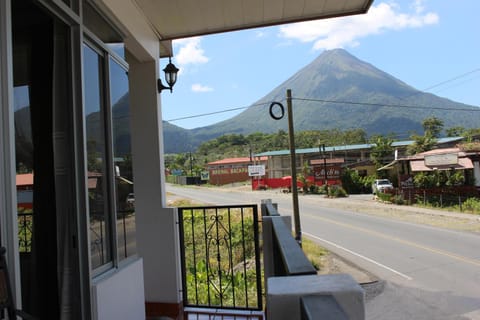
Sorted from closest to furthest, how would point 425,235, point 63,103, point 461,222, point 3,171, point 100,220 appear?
point 3,171, point 63,103, point 100,220, point 425,235, point 461,222

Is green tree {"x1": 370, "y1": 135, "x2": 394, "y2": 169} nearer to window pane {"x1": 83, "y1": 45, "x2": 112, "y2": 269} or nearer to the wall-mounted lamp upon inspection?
the wall-mounted lamp

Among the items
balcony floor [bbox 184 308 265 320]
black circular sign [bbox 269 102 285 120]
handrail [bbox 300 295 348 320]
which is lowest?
balcony floor [bbox 184 308 265 320]

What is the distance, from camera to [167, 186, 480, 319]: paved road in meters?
5.21

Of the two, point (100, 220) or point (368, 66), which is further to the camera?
point (368, 66)

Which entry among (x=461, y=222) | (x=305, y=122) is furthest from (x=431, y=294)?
(x=305, y=122)

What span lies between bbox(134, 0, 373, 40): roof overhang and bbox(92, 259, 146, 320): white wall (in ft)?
5.64

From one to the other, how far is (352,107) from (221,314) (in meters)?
109

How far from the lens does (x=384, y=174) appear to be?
25844 mm

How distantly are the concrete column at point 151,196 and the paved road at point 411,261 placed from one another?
3.49m

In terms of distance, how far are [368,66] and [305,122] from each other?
4643 cm

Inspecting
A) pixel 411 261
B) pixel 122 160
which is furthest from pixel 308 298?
pixel 411 261

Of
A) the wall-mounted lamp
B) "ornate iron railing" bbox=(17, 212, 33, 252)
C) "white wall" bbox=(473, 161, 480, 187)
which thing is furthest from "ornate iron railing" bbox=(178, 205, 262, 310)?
"white wall" bbox=(473, 161, 480, 187)

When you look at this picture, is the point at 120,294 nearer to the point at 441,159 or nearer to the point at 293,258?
the point at 293,258

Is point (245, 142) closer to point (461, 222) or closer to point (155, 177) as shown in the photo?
point (461, 222)
